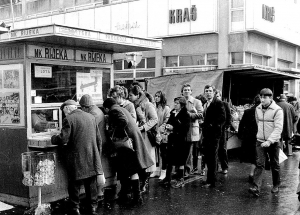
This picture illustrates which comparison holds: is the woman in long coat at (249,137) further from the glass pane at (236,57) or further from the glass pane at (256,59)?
the glass pane at (256,59)

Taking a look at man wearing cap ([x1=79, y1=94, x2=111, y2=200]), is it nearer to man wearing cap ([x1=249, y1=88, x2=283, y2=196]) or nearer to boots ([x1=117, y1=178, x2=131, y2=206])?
boots ([x1=117, y1=178, x2=131, y2=206])

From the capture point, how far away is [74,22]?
2406 centimetres

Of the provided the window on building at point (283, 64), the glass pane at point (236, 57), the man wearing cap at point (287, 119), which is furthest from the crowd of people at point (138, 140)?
the window on building at point (283, 64)

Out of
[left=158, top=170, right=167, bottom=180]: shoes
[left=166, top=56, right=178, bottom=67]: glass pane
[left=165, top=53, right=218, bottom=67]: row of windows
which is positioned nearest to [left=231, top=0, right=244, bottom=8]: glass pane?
[left=165, top=53, right=218, bottom=67]: row of windows

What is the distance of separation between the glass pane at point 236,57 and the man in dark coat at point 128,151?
1366cm

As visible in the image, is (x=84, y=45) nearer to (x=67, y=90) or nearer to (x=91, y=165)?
(x=67, y=90)

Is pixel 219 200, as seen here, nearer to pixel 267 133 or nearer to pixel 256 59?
pixel 267 133

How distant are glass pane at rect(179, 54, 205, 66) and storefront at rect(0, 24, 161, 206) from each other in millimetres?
13115

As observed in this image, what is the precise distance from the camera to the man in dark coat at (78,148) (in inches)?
221

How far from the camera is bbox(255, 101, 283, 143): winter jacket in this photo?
6.93m

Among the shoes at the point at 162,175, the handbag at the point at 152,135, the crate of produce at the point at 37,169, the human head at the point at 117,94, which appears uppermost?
the human head at the point at 117,94

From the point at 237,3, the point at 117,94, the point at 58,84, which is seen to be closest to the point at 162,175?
the point at 117,94

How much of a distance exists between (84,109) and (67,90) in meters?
1.41

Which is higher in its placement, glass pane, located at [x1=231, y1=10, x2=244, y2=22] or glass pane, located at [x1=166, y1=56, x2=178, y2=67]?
glass pane, located at [x1=231, y1=10, x2=244, y2=22]
